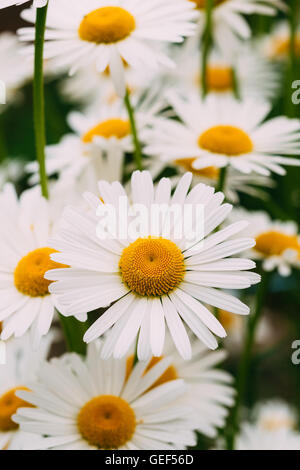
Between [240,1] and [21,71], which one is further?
[21,71]

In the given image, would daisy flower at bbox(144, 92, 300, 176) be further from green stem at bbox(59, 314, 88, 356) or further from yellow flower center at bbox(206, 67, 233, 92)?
yellow flower center at bbox(206, 67, 233, 92)

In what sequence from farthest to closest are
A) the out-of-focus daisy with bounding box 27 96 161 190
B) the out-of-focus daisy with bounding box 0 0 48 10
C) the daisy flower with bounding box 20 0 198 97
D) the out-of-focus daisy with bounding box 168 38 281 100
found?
the out-of-focus daisy with bounding box 168 38 281 100 → the out-of-focus daisy with bounding box 27 96 161 190 → the daisy flower with bounding box 20 0 198 97 → the out-of-focus daisy with bounding box 0 0 48 10

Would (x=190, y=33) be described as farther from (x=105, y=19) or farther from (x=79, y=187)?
(x=79, y=187)

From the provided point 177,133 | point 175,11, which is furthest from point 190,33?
point 177,133

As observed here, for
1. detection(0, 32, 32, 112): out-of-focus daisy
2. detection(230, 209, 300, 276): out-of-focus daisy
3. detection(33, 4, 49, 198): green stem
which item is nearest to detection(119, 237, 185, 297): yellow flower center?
detection(33, 4, 49, 198): green stem

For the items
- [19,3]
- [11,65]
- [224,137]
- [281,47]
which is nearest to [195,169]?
[224,137]

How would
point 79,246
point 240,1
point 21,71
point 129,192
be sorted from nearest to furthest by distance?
point 79,246 < point 129,192 < point 240,1 < point 21,71
